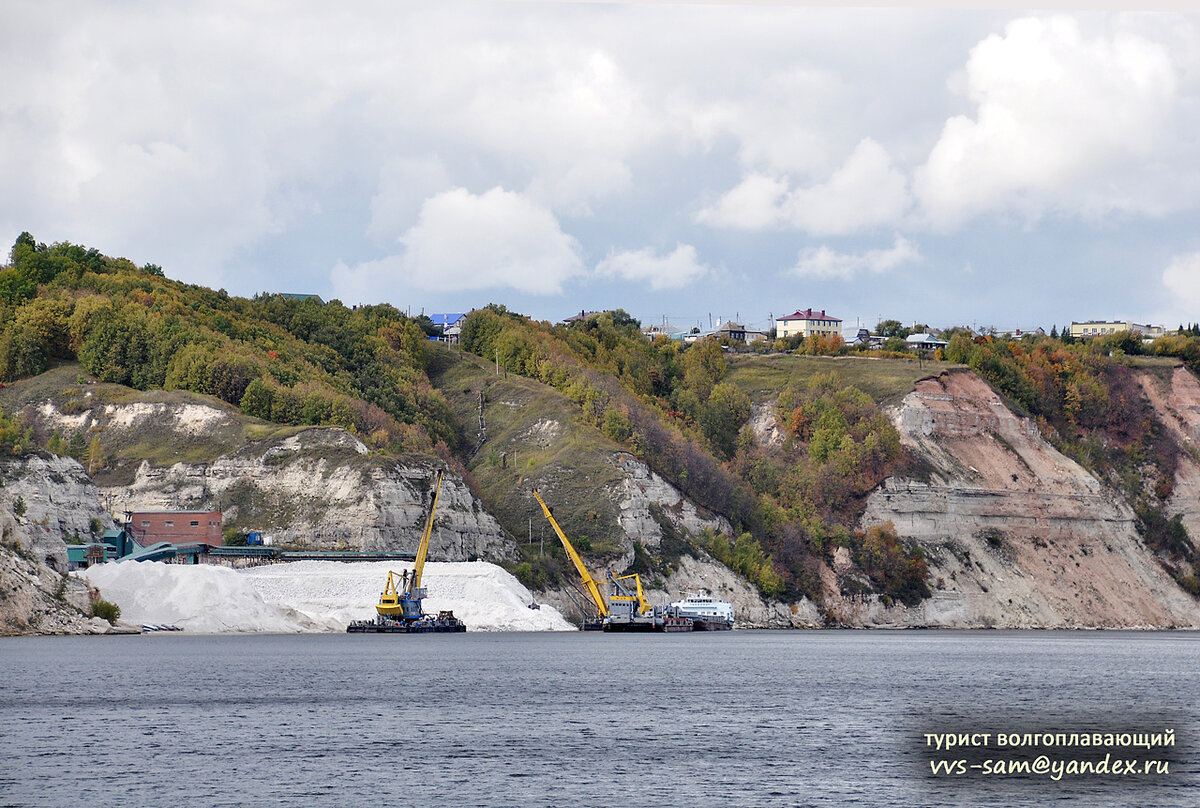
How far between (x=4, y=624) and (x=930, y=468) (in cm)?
10417

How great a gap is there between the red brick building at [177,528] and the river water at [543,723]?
1133 inches

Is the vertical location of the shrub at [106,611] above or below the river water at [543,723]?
above

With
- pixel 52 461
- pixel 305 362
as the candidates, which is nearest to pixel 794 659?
Answer: pixel 52 461

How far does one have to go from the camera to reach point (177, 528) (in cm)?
12912

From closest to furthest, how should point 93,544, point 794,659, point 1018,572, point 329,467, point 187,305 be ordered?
point 794,659 → point 93,544 → point 329,467 → point 1018,572 → point 187,305

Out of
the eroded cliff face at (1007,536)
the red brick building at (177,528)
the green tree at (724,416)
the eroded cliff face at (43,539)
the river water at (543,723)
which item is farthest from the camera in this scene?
the green tree at (724,416)

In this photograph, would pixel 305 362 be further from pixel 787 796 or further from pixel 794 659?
pixel 787 796

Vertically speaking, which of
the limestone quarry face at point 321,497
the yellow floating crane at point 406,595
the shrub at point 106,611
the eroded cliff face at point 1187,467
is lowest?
the shrub at point 106,611

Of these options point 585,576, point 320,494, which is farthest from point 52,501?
point 585,576

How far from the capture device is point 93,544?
119 m

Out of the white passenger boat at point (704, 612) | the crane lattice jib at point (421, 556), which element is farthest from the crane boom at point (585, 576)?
the crane lattice jib at point (421, 556)

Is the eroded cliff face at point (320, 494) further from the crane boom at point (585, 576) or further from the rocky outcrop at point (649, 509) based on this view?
the rocky outcrop at point (649, 509)

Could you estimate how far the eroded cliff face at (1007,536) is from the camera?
16112 cm

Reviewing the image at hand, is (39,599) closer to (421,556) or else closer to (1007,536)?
(421,556)
